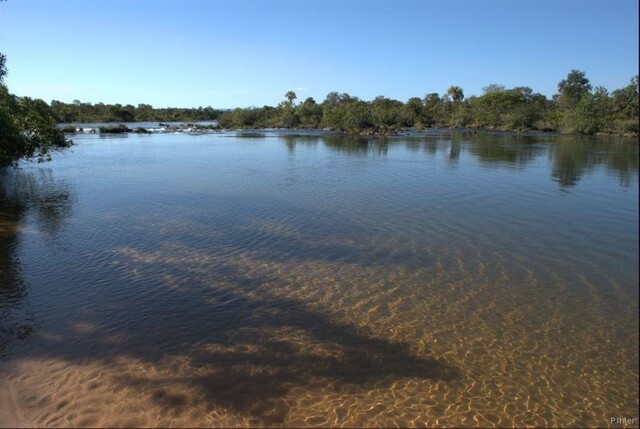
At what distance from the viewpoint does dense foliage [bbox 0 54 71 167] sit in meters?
26.3

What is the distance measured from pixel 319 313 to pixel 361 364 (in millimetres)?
2383

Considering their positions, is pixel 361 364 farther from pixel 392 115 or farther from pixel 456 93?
pixel 456 93

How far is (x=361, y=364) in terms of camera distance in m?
8.61


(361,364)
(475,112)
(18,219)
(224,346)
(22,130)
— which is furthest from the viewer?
(475,112)

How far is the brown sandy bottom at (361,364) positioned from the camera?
7223 mm

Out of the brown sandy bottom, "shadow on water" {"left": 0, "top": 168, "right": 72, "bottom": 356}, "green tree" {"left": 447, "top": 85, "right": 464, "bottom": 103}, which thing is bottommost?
the brown sandy bottom

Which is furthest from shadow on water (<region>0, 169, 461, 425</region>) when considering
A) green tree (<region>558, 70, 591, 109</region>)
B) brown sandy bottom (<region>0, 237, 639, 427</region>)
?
green tree (<region>558, 70, 591, 109</region>)

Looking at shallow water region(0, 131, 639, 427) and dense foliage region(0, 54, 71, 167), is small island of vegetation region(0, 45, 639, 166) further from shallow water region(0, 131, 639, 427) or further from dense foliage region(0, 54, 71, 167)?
shallow water region(0, 131, 639, 427)

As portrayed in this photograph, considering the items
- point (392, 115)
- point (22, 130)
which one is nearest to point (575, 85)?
point (392, 115)

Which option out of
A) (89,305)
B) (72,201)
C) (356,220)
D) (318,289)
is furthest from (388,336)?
(72,201)

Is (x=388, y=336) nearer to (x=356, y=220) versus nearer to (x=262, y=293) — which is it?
(x=262, y=293)

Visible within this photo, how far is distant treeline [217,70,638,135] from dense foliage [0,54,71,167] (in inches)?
3008

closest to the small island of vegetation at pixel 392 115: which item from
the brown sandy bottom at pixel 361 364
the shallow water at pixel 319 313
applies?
the shallow water at pixel 319 313

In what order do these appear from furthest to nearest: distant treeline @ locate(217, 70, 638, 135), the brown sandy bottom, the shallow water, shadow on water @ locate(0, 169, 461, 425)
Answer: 1. distant treeline @ locate(217, 70, 638, 135)
2. shadow on water @ locate(0, 169, 461, 425)
3. the shallow water
4. the brown sandy bottom
